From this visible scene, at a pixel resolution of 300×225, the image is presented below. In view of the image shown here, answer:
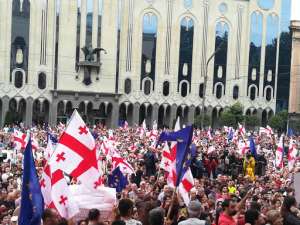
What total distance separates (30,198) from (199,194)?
5.00 m

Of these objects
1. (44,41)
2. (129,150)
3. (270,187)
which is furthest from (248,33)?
(270,187)

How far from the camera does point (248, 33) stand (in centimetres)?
6278

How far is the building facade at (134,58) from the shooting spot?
54.8 metres

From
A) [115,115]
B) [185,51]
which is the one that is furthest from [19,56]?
[185,51]

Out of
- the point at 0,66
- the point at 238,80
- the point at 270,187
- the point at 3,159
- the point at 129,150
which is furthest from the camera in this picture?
the point at 238,80

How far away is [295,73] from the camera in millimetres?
66625

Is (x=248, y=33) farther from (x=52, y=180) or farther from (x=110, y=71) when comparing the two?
(x=52, y=180)

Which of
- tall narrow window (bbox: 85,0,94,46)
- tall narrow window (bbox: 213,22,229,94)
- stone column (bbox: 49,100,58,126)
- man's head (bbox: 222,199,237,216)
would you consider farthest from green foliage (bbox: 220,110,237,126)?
man's head (bbox: 222,199,237,216)

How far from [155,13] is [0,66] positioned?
1550 centimetres

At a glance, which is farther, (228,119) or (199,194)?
(228,119)

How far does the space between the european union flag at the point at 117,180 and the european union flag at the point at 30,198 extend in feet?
21.5

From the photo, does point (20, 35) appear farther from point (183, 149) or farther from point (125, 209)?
point (125, 209)

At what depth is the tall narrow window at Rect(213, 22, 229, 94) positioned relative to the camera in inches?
2406

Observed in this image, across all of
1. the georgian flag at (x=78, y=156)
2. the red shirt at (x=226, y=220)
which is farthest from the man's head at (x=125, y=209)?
the georgian flag at (x=78, y=156)
